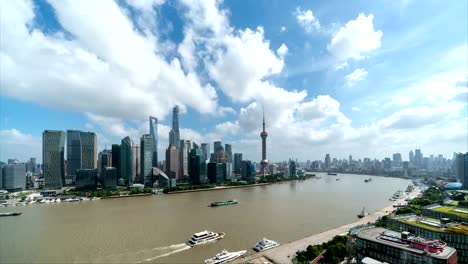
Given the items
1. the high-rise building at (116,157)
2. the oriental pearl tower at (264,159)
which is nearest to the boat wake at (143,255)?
the high-rise building at (116,157)

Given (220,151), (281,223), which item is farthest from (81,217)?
(220,151)

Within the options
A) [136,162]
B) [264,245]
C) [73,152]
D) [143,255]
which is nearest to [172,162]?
[136,162]

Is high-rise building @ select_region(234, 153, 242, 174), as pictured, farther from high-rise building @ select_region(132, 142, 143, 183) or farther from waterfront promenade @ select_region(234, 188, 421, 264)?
waterfront promenade @ select_region(234, 188, 421, 264)

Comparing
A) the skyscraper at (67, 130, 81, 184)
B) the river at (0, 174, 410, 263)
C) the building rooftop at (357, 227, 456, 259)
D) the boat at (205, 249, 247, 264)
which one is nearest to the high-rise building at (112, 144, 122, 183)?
the skyscraper at (67, 130, 81, 184)

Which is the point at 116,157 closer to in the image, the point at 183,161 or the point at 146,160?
the point at 146,160

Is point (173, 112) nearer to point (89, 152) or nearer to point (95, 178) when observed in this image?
point (89, 152)

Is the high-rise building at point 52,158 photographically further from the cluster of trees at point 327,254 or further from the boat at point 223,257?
the cluster of trees at point 327,254
